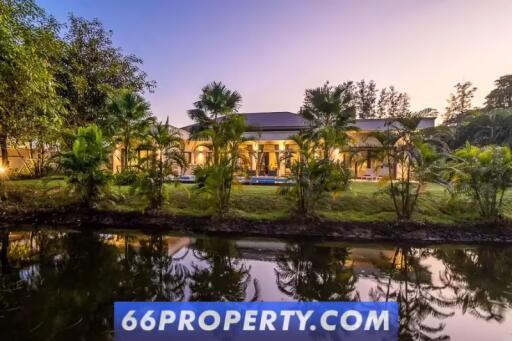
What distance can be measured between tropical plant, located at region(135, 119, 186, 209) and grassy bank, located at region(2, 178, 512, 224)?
526 millimetres

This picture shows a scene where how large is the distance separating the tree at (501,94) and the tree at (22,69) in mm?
42232

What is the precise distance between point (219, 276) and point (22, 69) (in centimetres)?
579

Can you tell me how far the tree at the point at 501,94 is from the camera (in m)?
33.0

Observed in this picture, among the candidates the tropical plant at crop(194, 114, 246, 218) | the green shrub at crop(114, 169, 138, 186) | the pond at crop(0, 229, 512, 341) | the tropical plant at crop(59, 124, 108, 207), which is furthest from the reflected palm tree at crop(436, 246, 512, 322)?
the tropical plant at crop(59, 124, 108, 207)

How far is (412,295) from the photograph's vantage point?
471 cm

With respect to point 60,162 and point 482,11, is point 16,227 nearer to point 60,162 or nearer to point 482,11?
point 60,162

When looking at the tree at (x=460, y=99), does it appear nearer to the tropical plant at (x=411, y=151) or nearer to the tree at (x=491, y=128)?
the tree at (x=491, y=128)

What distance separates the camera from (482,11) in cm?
1162

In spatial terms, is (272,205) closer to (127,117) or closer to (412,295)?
(412,295)

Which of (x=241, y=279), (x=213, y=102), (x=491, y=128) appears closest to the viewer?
(x=241, y=279)

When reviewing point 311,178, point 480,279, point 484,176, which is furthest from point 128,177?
point 484,176

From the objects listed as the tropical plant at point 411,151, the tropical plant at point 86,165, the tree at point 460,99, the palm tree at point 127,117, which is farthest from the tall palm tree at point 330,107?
the tree at point 460,99

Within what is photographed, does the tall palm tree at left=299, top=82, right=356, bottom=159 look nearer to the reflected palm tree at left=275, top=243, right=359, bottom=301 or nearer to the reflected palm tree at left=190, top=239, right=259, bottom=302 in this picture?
the reflected palm tree at left=275, top=243, right=359, bottom=301

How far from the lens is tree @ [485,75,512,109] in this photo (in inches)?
1299
